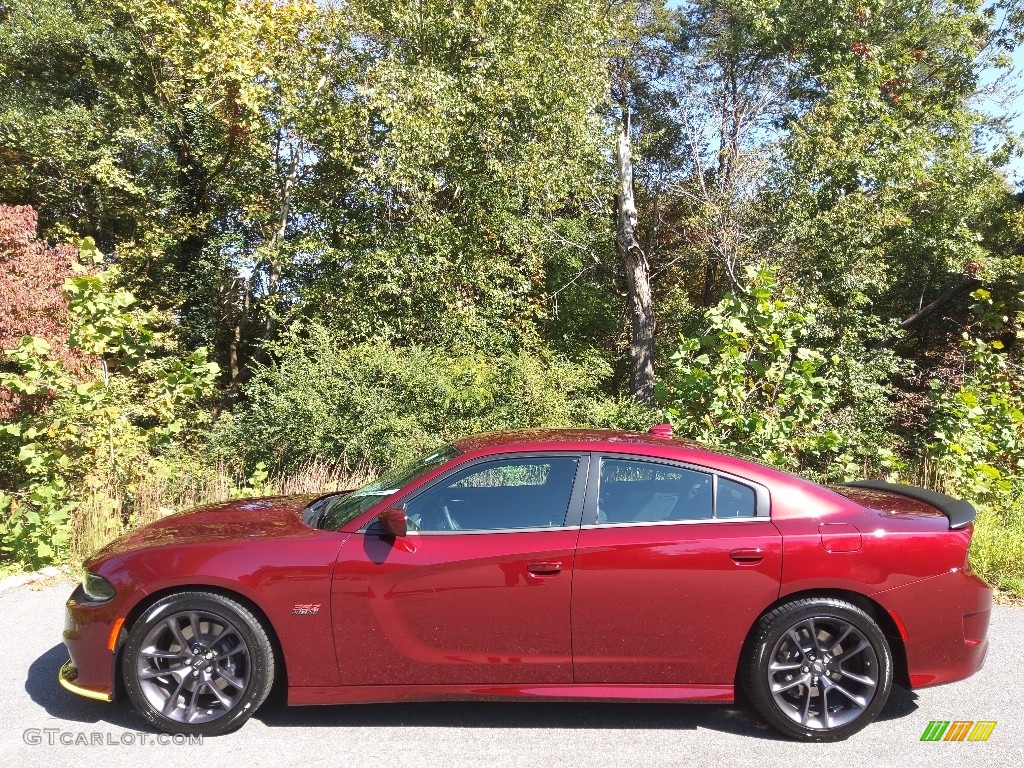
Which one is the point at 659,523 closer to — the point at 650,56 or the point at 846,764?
the point at 846,764

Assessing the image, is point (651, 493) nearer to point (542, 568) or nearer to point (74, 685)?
point (542, 568)

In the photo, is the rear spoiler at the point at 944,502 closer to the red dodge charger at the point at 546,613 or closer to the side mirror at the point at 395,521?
the red dodge charger at the point at 546,613

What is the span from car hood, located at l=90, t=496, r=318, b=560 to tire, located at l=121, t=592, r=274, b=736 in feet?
1.13

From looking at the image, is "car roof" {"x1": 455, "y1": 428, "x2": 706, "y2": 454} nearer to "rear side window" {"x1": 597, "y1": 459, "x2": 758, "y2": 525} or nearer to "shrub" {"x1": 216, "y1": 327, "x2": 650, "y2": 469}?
"rear side window" {"x1": 597, "y1": 459, "x2": 758, "y2": 525}

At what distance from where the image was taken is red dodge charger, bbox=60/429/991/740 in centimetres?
367

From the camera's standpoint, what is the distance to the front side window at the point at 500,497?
3.85 metres

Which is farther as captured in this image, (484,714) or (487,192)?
(487,192)

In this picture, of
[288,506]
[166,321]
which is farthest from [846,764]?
[166,321]

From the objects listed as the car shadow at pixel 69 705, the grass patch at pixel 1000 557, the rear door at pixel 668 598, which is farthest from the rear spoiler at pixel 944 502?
the car shadow at pixel 69 705

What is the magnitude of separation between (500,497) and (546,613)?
26.0 inches

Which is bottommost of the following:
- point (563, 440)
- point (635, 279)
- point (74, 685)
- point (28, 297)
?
point (74, 685)

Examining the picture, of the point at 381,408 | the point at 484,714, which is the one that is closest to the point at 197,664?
the point at 484,714

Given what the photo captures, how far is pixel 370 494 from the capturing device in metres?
4.13

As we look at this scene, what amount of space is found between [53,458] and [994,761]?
711 cm
